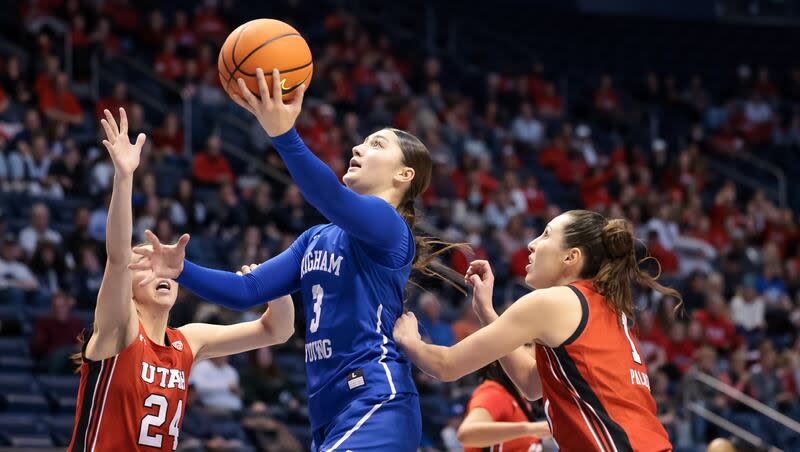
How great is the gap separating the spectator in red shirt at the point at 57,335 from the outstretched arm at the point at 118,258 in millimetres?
5824

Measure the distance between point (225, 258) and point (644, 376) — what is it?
8.07 m

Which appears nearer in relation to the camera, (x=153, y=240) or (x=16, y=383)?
(x=153, y=240)

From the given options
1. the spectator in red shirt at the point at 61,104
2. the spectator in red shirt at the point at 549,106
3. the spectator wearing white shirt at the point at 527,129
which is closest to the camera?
the spectator in red shirt at the point at 61,104

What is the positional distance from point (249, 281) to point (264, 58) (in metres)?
0.94

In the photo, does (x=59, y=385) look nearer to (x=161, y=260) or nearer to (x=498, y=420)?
(x=498, y=420)

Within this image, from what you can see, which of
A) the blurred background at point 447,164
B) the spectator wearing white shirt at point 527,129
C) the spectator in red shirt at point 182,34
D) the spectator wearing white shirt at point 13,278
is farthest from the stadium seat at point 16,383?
the spectator wearing white shirt at point 527,129

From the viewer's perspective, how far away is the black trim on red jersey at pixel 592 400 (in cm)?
400

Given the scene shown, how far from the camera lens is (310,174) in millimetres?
3754

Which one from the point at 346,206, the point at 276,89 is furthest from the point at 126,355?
the point at 276,89

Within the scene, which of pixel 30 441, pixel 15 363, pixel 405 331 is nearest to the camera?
pixel 405 331

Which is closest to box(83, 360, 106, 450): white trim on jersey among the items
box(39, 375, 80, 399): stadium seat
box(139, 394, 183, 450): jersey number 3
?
box(139, 394, 183, 450): jersey number 3

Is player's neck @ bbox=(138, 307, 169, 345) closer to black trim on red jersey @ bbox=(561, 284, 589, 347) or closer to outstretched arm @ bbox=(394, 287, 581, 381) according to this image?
outstretched arm @ bbox=(394, 287, 581, 381)

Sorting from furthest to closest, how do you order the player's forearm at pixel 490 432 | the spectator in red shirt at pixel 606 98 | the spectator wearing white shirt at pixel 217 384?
1. the spectator in red shirt at pixel 606 98
2. the spectator wearing white shirt at pixel 217 384
3. the player's forearm at pixel 490 432

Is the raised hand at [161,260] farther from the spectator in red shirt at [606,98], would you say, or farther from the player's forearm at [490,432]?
the spectator in red shirt at [606,98]
